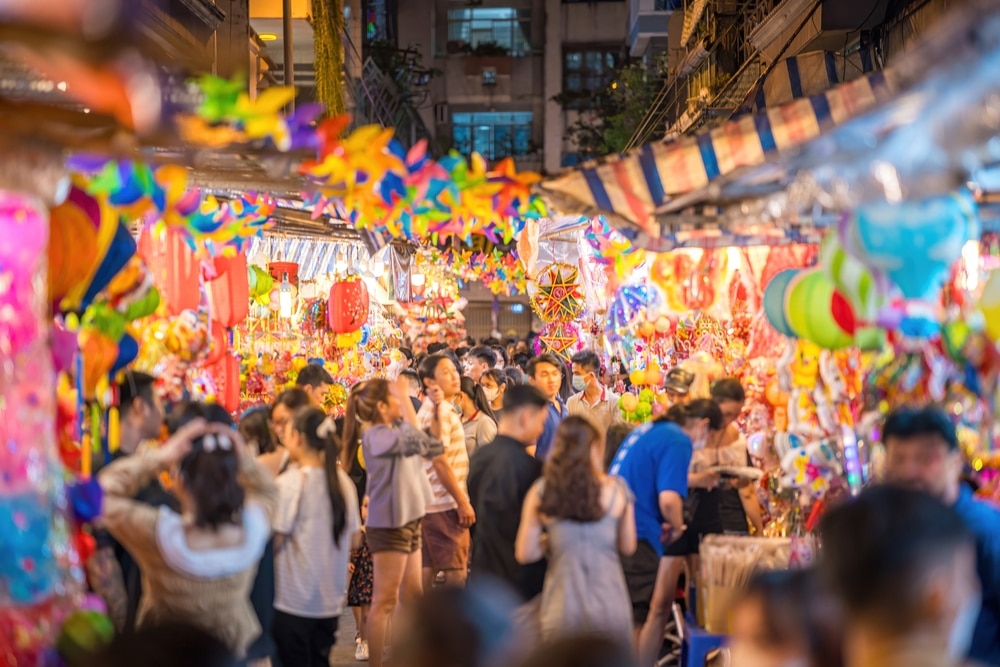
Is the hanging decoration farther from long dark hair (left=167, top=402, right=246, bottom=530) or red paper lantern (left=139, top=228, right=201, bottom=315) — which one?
long dark hair (left=167, top=402, right=246, bottom=530)

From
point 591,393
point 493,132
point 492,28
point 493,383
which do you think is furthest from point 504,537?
point 492,28

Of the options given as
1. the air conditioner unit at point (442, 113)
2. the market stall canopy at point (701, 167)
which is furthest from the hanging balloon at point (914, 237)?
the air conditioner unit at point (442, 113)

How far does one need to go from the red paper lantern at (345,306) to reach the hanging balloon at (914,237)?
819cm

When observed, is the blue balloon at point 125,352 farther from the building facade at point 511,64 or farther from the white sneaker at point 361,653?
the building facade at point 511,64

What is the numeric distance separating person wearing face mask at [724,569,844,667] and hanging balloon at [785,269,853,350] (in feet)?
7.43

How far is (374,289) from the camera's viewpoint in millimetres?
14586

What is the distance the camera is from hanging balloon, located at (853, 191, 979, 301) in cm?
400

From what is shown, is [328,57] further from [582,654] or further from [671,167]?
[582,654]

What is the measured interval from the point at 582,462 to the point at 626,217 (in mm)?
1353

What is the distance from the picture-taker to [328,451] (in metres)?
6.03

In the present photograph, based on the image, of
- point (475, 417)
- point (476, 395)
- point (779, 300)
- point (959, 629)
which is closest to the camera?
point (959, 629)

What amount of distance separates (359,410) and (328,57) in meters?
9.71

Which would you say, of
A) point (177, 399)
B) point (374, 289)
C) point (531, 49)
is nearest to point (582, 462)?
point (177, 399)

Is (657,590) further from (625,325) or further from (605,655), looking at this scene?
(605,655)
